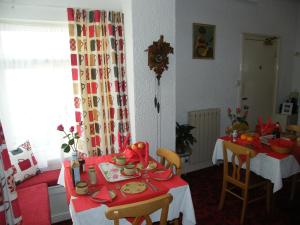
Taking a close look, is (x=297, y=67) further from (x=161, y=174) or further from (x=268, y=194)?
(x=161, y=174)

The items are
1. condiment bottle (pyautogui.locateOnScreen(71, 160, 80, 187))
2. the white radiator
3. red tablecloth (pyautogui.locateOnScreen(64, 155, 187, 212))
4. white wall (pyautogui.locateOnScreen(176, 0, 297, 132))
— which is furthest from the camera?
the white radiator

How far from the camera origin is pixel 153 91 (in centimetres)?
270

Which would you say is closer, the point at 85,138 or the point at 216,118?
the point at 85,138

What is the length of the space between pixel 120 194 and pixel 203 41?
2.74 m

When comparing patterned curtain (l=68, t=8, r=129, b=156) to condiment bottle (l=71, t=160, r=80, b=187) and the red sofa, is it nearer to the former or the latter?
the red sofa

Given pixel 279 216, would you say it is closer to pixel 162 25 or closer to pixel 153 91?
pixel 153 91

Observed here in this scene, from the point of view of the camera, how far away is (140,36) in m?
2.55

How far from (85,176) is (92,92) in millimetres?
1112

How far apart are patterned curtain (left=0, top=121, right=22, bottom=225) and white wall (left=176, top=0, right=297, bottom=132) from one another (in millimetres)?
2456

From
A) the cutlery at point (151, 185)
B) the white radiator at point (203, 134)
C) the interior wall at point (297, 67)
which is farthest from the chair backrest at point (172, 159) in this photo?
the interior wall at point (297, 67)

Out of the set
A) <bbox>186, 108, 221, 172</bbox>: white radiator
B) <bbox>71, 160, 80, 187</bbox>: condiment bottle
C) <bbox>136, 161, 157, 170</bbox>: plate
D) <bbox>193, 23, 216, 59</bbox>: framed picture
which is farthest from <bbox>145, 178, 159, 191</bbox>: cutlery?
<bbox>193, 23, 216, 59</bbox>: framed picture

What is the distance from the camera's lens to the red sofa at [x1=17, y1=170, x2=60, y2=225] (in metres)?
1.85

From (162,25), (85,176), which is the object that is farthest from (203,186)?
(162,25)

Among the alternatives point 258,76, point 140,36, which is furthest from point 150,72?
point 258,76
